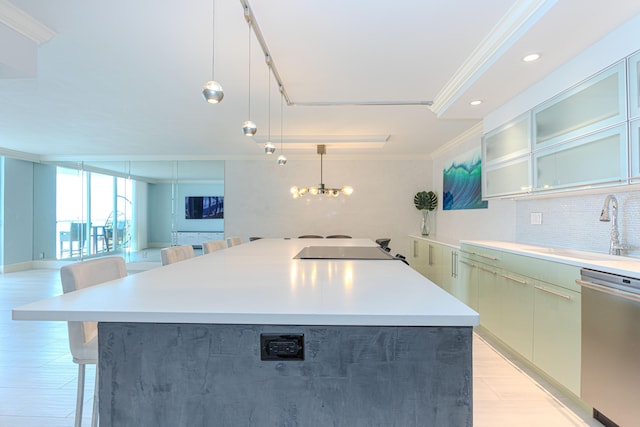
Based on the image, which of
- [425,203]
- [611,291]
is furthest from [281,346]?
[425,203]

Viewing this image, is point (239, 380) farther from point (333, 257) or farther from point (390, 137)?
point (390, 137)

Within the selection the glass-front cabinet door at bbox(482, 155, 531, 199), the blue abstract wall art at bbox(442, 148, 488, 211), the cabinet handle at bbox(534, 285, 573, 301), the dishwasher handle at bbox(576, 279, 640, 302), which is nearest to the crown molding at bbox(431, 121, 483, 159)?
the blue abstract wall art at bbox(442, 148, 488, 211)

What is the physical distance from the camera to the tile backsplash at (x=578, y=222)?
227 cm

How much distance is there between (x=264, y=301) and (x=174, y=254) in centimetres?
181

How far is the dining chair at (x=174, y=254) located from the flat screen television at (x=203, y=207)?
470cm

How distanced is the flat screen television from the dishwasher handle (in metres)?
6.70

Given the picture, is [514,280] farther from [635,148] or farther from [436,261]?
[436,261]

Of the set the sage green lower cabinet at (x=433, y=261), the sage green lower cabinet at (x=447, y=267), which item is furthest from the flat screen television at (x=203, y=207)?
the sage green lower cabinet at (x=447, y=267)

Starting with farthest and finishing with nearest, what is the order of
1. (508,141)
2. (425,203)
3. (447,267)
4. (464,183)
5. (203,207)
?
1. (203,207)
2. (425,203)
3. (464,183)
4. (447,267)
5. (508,141)

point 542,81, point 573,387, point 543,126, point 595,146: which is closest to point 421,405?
point 573,387

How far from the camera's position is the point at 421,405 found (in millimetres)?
1055

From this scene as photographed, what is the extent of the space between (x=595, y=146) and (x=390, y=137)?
3401mm

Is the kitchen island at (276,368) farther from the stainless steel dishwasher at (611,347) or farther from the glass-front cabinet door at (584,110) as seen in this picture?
the glass-front cabinet door at (584,110)

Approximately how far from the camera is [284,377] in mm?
1067
